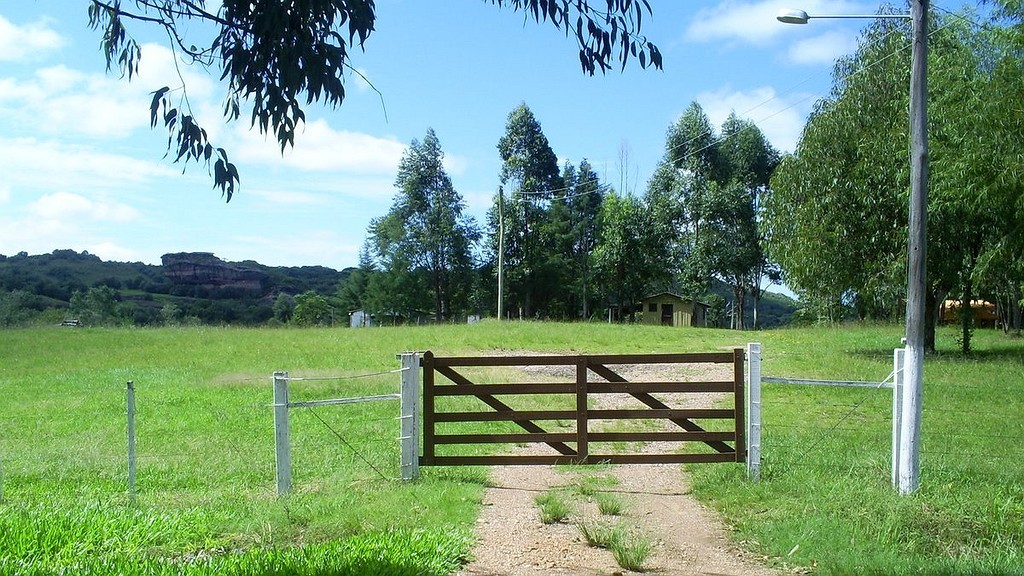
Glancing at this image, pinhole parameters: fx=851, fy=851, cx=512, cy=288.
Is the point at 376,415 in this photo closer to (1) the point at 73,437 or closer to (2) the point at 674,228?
(1) the point at 73,437

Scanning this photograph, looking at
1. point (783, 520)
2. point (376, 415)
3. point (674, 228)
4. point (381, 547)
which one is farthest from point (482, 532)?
point (674, 228)

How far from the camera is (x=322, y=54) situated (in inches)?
195

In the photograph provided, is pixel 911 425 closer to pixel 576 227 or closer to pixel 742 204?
pixel 742 204

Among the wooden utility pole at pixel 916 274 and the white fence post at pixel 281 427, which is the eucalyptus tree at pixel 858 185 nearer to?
the wooden utility pole at pixel 916 274

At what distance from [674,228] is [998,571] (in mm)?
58978

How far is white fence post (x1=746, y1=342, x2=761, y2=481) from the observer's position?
952cm

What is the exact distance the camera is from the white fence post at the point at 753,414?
952cm

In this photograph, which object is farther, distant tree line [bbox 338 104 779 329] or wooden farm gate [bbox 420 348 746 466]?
distant tree line [bbox 338 104 779 329]

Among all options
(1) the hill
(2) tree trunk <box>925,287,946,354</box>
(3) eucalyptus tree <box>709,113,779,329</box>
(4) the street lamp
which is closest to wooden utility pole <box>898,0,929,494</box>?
(4) the street lamp

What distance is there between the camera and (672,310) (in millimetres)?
66688

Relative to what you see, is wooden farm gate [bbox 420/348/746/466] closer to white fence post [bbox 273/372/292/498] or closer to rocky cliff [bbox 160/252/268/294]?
white fence post [bbox 273/372/292/498]

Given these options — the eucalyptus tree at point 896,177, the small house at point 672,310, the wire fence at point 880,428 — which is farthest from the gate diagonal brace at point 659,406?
the small house at point 672,310

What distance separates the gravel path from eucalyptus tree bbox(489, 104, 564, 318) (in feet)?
181

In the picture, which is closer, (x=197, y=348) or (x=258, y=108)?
(x=258, y=108)
